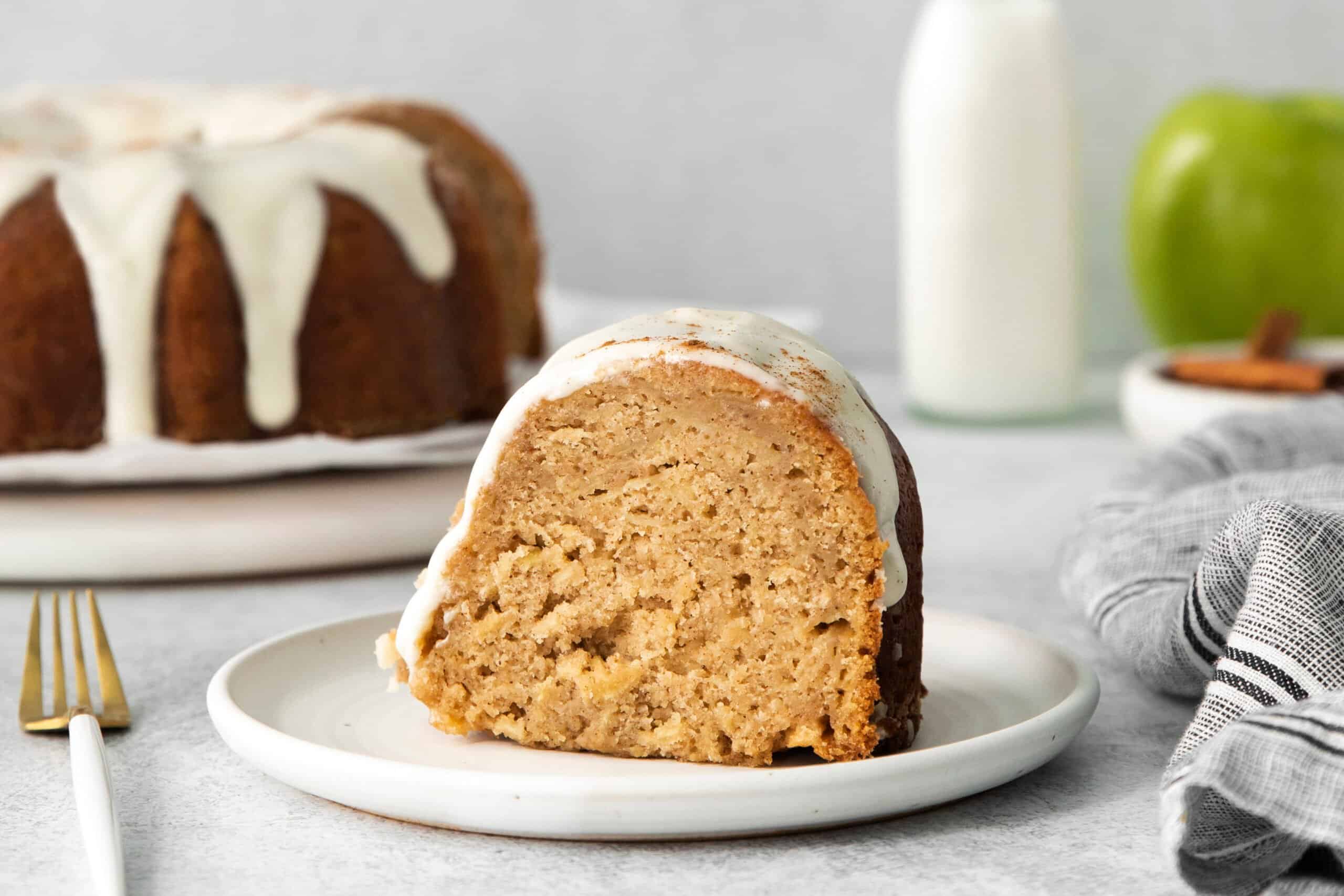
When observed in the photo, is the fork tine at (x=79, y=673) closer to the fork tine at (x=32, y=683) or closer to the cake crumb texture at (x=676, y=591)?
the fork tine at (x=32, y=683)

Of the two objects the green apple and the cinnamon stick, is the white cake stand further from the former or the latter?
the green apple

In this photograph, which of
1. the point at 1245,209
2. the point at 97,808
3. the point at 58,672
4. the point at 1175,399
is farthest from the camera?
the point at 1245,209

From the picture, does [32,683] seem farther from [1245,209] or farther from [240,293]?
[1245,209]

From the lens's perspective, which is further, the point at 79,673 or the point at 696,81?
the point at 696,81

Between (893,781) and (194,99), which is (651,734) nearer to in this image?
(893,781)

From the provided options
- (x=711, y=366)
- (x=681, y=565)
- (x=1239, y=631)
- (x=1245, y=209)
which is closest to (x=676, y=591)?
(x=681, y=565)

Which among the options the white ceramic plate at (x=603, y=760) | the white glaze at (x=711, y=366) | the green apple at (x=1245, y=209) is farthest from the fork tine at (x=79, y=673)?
the green apple at (x=1245, y=209)
